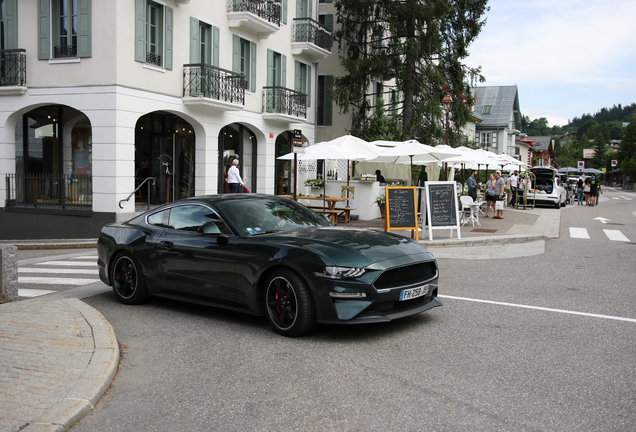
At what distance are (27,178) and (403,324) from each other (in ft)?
52.9

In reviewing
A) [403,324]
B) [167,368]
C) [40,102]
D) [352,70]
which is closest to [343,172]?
[352,70]

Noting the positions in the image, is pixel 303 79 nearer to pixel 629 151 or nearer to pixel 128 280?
pixel 128 280

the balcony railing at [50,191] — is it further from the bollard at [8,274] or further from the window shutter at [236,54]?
the bollard at [8,274]

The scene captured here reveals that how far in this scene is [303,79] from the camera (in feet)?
91.0

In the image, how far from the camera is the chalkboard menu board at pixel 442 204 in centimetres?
1423

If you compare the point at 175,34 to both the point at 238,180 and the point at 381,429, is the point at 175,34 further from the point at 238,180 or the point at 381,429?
the point at 381,429

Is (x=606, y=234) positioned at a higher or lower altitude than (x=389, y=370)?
higher

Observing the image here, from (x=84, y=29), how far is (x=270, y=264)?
45.8 feet

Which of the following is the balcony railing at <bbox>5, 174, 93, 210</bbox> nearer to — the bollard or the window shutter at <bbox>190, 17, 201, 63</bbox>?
the window shutter at <bbox>190, 17, 201, 63</bbox>

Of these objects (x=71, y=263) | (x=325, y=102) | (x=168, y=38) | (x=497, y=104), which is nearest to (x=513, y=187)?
(x=325, y=102)

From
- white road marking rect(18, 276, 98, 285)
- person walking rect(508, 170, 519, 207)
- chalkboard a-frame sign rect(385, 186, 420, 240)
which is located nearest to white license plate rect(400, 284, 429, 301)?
white road marking rect(18, 276, 98, 285)

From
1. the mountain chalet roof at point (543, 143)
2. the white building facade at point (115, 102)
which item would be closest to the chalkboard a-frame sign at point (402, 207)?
the white building facade at point (115, 102)

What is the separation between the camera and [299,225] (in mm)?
6992

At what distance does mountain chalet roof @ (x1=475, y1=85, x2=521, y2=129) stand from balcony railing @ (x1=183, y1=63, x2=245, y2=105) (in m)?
67.4
